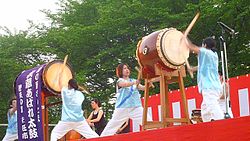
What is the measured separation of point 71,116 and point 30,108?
142cm

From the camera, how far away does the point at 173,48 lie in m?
5.87

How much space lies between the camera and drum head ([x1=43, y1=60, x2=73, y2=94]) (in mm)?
8328

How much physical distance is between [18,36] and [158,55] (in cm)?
1299

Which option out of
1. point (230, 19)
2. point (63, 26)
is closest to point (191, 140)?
point (230, 19)

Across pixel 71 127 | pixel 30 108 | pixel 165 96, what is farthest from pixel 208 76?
pixel 30 108

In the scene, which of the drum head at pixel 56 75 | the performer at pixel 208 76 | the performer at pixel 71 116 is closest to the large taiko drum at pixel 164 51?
the performer at pixel 208 76

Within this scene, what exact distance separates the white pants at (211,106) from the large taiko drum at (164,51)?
0.65 m

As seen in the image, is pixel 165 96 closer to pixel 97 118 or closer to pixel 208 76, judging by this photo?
pixel 208 76

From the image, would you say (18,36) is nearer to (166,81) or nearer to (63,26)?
(63,26)

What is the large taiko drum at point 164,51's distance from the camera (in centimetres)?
579

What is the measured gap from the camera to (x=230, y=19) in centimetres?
1254

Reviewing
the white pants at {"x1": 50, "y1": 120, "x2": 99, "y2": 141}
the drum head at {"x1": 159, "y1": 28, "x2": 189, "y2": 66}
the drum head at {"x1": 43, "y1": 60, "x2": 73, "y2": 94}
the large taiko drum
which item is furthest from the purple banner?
the drum head at {"x1": 159, "y1": 28, "x2": 189, "y2": 66}

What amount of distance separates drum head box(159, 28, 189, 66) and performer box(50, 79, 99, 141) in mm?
1958

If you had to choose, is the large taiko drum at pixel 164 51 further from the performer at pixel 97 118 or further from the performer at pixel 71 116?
the performer at pixel 97 118
